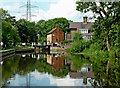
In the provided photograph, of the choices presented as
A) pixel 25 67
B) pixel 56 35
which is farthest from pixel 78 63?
pixel 56 35

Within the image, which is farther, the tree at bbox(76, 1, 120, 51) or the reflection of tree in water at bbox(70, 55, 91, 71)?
the tree at bbox(76, 1, 120, 51)

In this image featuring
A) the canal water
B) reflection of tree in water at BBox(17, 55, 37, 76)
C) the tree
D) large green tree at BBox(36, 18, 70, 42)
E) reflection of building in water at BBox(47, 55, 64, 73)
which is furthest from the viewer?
large green tree at BBox(36, 18, 70, 42)

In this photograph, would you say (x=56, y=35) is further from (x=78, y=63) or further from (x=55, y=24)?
(x=78, y=63)

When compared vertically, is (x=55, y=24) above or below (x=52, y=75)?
above

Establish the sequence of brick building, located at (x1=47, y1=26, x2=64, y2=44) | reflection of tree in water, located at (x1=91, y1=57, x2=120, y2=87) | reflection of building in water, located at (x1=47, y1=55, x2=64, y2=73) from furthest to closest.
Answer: brick building, located at (x1=47, y1=26, x2=64, y2=44)
reflection of building in water, located at (x1=47, y1=55, x2=64, y2=73)
reflection of tree in water, located at (x1=91, y1=57, x2=120, y2=87)

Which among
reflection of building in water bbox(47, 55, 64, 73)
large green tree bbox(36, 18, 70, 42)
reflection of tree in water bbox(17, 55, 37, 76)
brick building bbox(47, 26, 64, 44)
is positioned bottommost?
reflection of building in water bbox(47, 55, 64, 73)

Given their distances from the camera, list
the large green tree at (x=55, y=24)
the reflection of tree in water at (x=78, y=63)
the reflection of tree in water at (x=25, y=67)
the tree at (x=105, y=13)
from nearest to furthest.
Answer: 1. the reflection of tree in water at (x=25, y=67)
2. the reflection of tree in water at (x=78, y=63)
3. the tree at (x=105, y=13)
4. the large green tree at (x=55, y=24)

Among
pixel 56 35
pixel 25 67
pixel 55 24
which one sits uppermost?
pixel 55 24

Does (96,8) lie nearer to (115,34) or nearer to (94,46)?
(115,34)

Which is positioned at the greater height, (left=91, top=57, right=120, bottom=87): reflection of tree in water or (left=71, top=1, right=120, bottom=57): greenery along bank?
(left=71, top=1, right=120, bottom=57): greenery along bank

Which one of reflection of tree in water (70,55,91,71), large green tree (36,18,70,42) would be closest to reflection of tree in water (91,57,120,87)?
reflection of tree in water (70,55,91,71)

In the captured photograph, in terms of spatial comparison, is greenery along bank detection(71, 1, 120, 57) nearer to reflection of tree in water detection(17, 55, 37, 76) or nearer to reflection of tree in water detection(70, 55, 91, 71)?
reflection of tree in water detection(70, 55, 91, 71)

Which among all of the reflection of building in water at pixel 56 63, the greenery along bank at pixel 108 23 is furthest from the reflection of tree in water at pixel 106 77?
the greenery along bank at pixel 108 23

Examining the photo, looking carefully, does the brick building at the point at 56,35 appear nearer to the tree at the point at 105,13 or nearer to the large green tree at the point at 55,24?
the large green tree at the point at 55,24
